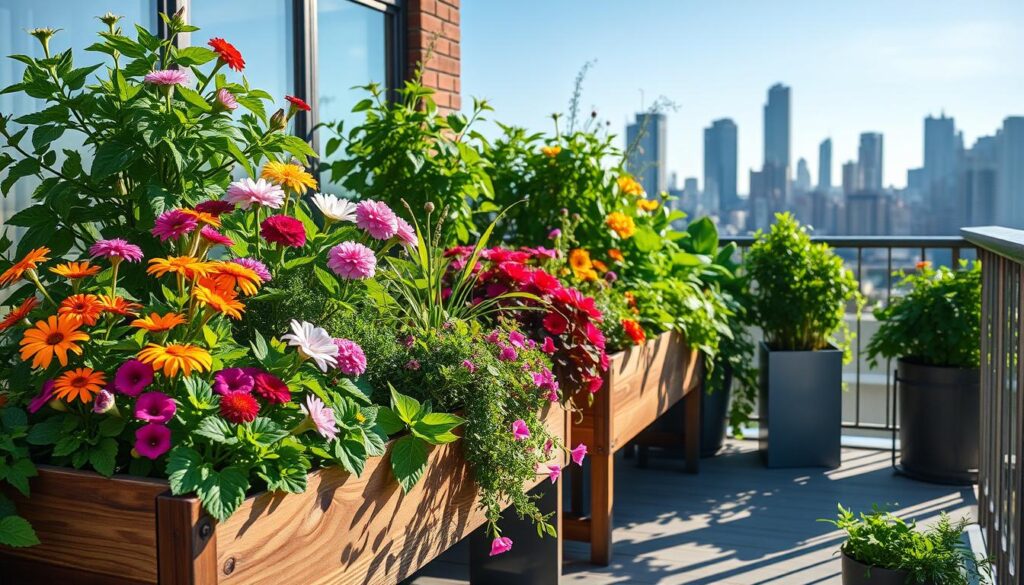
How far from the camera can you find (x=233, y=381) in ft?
4.85

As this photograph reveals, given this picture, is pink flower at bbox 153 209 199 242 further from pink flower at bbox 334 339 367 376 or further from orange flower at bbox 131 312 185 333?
pink flower at bbox 334 339 367 376

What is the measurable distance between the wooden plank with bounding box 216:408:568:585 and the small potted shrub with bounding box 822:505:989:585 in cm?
96

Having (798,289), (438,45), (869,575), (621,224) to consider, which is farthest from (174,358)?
(798,289)

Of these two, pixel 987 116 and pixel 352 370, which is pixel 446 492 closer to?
pixel 352 370

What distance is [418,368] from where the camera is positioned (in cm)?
203

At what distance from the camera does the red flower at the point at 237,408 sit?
1.39 m

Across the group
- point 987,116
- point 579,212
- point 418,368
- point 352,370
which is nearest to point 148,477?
point 352,370

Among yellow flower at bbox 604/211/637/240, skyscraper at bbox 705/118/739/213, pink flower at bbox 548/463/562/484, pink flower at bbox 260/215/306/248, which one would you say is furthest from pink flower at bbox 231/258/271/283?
skyscraper at bbox 705/118/739/213

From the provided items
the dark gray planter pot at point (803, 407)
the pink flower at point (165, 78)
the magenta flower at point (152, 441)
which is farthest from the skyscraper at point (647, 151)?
the magenta flower at point (152, 441)

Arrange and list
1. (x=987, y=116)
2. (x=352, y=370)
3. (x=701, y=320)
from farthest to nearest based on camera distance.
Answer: (x=987, y=116) → (x=701, y=320) → (x=352, y=370)

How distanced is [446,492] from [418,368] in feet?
0.89

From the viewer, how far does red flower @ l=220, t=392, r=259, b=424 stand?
4.57ft

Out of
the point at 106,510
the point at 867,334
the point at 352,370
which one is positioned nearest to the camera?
the point at 106,510

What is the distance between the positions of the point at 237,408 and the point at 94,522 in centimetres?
27
